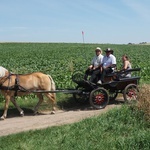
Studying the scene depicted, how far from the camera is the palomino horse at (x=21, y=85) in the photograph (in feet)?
31.5

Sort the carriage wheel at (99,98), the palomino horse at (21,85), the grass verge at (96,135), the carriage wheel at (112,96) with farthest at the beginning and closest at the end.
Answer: the carriage wheel at (112,96), the carriage wheel at (99,98), the palomino horse at (21,85), the grass verge at (96,135)

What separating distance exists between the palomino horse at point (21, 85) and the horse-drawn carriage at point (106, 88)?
1159 mm

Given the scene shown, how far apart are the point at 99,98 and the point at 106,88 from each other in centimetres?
63

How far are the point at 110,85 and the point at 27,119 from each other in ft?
9.91

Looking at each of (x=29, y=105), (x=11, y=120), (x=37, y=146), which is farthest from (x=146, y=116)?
(x=29, y=105)

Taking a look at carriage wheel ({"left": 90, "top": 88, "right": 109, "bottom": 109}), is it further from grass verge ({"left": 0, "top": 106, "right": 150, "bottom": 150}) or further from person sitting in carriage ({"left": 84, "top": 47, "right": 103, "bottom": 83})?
grass verge ({"left": 0, "top": 106, "right": 150, "bottom": 150})

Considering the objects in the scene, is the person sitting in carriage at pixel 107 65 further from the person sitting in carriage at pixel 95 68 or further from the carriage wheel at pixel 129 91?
the carriage wheel at pixel 129 91

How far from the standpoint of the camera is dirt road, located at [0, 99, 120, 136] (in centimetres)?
843

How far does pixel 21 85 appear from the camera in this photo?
9797mm

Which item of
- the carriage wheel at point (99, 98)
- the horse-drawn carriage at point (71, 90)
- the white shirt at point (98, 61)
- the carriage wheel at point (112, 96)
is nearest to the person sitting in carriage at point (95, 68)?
the white shirt at point (98, 61)

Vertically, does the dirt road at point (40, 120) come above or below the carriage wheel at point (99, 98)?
below

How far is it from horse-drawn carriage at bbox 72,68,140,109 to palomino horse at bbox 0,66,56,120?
1.16 metres

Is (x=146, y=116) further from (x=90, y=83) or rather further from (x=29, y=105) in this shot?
(x=29, y=105)

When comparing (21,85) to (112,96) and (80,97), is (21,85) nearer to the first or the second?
(80,97)
